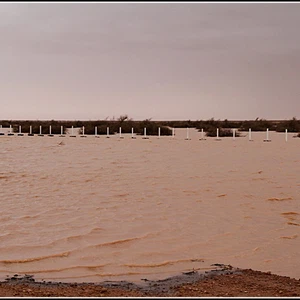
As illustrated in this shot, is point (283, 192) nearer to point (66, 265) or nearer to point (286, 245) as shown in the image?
point (286, 245)

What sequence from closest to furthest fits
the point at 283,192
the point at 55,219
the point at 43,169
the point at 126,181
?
the point at 55,219
the point at 283,192
the point at 126,181
the point at 43,169

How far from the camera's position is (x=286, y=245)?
722 centimetres

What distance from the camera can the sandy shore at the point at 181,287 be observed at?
488 cm

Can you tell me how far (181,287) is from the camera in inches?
205

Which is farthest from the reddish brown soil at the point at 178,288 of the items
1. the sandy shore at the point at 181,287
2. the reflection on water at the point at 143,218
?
the reflection on water at the point at 143,218

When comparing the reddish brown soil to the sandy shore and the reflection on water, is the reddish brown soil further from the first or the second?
the reflection on water

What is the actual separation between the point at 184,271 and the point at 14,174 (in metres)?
8.45

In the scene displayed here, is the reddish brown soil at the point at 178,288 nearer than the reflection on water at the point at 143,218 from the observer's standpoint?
Yes

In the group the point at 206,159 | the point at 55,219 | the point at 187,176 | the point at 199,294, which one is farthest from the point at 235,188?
the point at 199,294

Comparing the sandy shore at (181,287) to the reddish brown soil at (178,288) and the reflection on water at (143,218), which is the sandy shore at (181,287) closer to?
the reddish brown soil at (178,288)

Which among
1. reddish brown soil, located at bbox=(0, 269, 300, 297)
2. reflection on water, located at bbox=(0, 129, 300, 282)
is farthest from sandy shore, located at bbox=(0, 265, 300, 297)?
reflection on water, located at bbox=(0, 129, 300, 282)

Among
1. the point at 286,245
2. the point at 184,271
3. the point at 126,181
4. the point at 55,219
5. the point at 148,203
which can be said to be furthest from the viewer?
the point at 126,181

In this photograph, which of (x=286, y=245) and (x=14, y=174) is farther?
(x=14, y=174)

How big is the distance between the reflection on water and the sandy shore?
0.28 m
